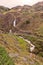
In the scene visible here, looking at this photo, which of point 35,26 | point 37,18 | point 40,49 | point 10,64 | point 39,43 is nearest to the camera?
point 10,64

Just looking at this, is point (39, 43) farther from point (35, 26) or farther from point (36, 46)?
point (35, 26)

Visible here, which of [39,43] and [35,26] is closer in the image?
[39,43]

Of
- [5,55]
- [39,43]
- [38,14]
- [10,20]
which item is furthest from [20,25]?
[5,55]

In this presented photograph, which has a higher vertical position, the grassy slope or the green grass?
the green grass

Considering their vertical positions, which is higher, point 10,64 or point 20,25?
point 10,64

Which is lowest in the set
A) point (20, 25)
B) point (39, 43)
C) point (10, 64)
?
point (20, 25)

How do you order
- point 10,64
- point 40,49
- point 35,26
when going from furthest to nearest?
point 35,26 → point 40,49 → point 10,64

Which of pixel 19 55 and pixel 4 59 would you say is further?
pixel 19 55

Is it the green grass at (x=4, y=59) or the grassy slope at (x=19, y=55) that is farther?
the grassy slope at (x=19, y=55)

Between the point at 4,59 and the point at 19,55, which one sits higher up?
the point at 4,59

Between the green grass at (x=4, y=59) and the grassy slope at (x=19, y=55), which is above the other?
the green grass at (x=4, y=59)

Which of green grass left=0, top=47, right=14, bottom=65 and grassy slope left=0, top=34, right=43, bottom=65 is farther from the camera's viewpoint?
grassy slope left=0, top=34, right=43, bottom=65
